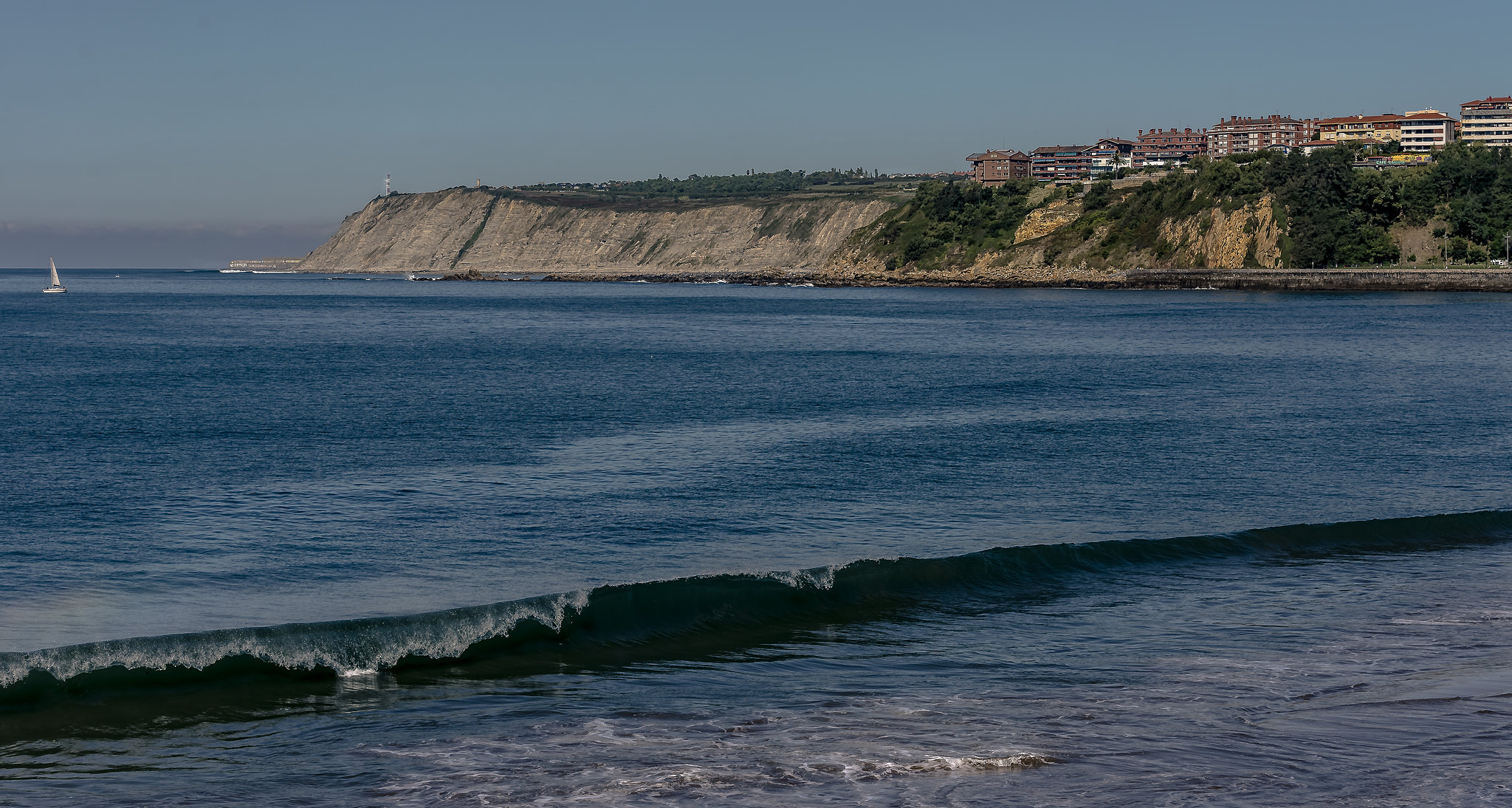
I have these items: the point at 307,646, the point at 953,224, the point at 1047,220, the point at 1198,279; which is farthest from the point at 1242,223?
the point at 307,646

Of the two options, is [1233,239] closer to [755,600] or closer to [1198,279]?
[1198,279]

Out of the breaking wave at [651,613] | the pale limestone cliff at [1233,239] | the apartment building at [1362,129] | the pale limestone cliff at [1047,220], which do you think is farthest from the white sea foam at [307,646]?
the apartment building at [1362,129]

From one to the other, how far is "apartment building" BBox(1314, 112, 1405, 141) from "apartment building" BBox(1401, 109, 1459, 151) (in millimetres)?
1034

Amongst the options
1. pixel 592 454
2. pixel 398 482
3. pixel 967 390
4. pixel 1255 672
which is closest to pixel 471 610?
pixel 1255 672

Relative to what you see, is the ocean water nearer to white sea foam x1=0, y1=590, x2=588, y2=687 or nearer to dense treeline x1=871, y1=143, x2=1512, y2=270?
white sea foam x1=0, y1=590, x2=588, y2=687

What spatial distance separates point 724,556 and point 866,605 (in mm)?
2459

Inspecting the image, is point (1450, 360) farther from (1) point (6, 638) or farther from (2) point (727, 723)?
(1) point (6, 638)

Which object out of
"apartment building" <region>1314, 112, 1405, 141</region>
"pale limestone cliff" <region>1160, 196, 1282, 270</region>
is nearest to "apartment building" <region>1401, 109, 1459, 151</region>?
"apartment building" <region>1314, 112, 1405, 141</region>

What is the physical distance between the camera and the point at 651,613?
12.5m

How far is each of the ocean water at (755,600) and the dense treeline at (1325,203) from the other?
83.8 meters

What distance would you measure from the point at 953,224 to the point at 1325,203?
163 feet

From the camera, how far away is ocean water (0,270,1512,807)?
26.5 feet

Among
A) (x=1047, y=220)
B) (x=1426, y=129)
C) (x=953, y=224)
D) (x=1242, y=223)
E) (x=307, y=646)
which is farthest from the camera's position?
(x=1426, y=129)

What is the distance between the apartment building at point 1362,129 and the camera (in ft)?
568
